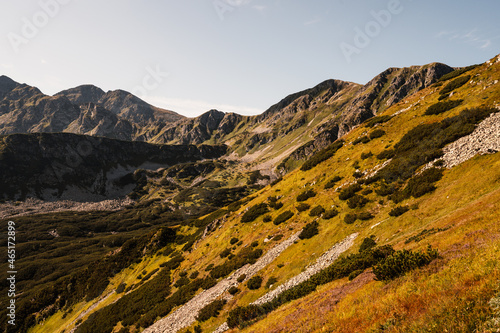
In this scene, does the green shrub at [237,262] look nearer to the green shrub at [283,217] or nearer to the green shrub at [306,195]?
the green shrub at [283,217]

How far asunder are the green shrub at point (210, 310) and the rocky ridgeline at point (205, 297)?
1.13m

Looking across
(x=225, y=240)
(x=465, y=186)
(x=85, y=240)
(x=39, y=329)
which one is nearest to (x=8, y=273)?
(x=85, y=240)

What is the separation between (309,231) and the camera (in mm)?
27219

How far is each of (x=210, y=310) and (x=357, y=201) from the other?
68.1ft

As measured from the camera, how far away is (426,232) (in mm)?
15008

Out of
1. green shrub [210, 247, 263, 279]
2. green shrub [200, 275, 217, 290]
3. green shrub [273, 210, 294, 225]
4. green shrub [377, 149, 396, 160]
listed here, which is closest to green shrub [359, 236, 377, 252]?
green shrub [210, 247, 263, 279]

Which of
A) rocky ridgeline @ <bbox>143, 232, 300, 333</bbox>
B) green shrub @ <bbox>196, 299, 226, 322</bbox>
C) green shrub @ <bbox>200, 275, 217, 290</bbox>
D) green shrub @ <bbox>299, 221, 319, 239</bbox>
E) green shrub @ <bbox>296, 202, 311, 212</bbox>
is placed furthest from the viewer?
green shrub @ <bbox>296, 202, 311, 212</bbox>

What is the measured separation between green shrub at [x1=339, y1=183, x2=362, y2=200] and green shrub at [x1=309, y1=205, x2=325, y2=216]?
293 cm

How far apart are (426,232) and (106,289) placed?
187ft

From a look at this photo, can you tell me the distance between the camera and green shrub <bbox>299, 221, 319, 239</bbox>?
2689 centimetres

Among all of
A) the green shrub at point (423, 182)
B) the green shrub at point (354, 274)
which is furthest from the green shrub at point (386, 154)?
the green shrub at point (354, 274)

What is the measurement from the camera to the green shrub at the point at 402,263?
10844 mm

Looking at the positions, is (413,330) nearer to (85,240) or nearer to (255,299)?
(255,299)

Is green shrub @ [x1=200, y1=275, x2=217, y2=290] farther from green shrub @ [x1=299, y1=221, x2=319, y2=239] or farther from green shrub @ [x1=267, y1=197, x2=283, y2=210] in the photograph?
green shrub @ [x1=267, y1=197, x2=283, y2=210]
